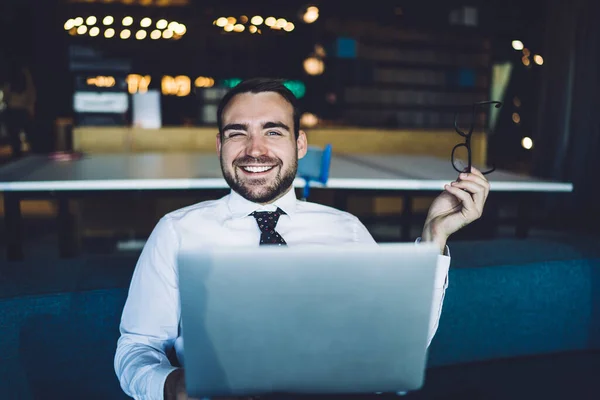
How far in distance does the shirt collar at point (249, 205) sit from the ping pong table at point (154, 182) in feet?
3.97

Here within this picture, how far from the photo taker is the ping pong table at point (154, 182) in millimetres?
2549

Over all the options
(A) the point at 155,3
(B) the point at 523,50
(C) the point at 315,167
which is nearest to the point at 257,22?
(A) the point at 155,3

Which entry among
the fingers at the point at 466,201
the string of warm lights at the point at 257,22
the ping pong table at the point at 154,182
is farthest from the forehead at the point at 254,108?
the string of warm lights at the point at 257,22

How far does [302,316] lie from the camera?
0.79 metres

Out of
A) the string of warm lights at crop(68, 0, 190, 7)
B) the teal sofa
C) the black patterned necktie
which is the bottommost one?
the teal sofa

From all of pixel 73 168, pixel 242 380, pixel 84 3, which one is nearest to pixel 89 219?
pixel 73 168

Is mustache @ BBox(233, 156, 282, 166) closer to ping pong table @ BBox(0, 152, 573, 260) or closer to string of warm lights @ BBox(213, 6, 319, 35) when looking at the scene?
ping pong table @ BBox(0, 152, 573, 260)

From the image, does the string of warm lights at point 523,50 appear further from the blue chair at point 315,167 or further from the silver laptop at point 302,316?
the silver laptop at point 302,316

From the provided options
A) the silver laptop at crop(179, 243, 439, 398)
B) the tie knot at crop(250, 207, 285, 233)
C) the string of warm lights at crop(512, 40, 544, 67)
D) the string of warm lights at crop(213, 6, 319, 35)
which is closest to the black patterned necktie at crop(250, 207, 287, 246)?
the tie knot at crop(250, 207, 285, 233)

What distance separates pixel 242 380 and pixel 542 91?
3.63 m

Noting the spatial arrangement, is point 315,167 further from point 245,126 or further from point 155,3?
point 155,3

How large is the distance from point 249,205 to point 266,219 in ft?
0.20

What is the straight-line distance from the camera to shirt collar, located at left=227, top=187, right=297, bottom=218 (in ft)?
4.66

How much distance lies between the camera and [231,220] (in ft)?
4.67
